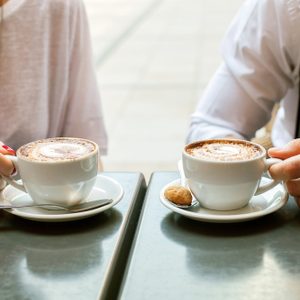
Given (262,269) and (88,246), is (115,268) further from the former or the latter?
(262,269)

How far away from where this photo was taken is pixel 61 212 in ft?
2.49

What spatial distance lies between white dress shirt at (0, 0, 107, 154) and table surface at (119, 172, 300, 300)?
557mm

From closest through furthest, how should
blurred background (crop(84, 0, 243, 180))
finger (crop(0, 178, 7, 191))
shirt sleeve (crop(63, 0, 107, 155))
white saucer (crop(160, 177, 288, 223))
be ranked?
white saucer (crop(160, 177, 288, 223)) < finger (crop(0, 178, 7, 191)) < shirt sleeve (crop(63, 0, 107, 155)) < blurred background (crop(84, 0, 243, 180))

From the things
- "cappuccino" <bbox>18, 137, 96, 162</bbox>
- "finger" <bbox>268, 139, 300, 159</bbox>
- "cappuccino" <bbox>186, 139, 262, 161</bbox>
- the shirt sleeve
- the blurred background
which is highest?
"cappuccino" <bbox>186, 139, 262, 161</bbox>

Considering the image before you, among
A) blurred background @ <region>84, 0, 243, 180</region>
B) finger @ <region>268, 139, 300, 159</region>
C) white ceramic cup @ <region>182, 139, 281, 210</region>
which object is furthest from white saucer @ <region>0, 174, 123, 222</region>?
blurred background @ <region>84, 0, 243, 180</region>

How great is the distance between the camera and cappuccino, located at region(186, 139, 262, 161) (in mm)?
743

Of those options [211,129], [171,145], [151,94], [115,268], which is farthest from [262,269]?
[151,94]

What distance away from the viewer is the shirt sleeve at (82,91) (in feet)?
4.43

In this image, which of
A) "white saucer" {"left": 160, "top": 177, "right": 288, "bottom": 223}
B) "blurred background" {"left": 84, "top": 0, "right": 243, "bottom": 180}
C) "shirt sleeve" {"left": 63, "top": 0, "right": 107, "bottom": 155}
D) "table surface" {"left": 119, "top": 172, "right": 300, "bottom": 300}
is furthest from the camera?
"blurred background" {"left": 84, "top": 0, "right": 243, "bottom": 180}

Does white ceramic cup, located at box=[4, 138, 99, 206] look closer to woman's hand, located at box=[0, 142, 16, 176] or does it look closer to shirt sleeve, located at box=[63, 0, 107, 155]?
woman's hand, located at box=[0, 142, 16, 176]

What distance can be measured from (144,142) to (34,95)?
→ 1.93 m

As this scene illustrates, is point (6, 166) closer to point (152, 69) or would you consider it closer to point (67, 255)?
point (67, 255)

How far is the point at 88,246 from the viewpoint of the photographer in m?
0.69

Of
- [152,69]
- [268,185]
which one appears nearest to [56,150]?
[268,185]
